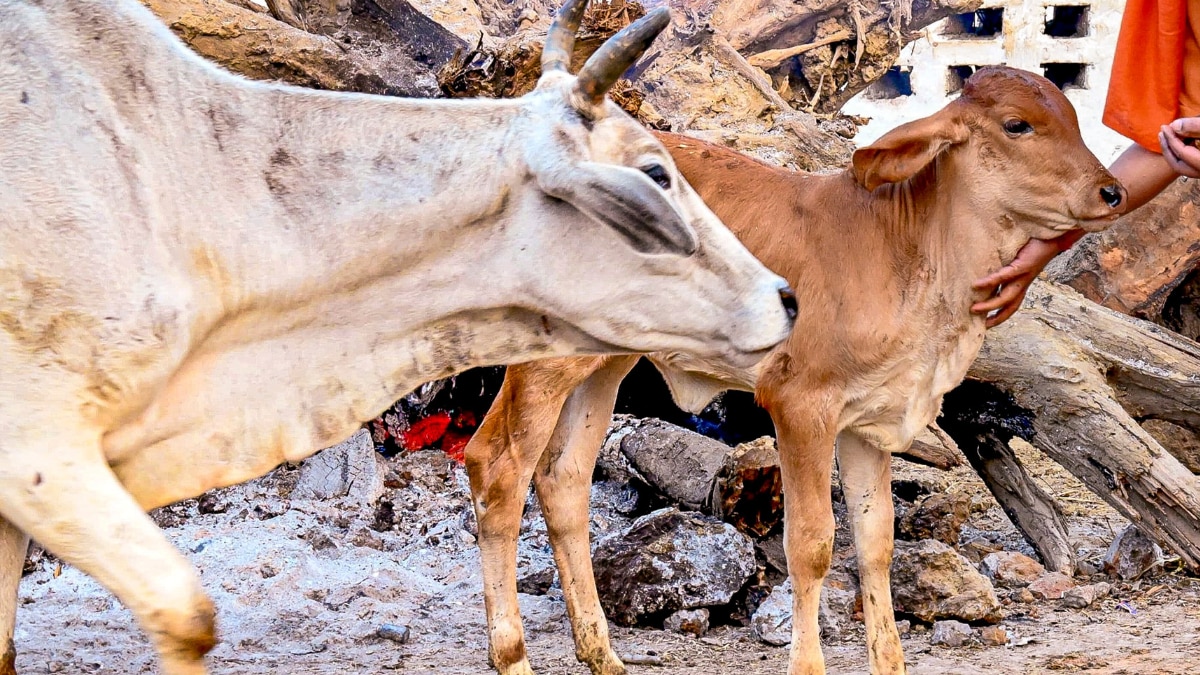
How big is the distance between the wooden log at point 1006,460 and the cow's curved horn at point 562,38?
2579 mm

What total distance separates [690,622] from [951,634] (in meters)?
0.83

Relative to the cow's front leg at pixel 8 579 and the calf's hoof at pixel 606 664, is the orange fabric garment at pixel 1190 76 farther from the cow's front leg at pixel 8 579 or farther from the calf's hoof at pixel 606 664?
the cow's front leg at pixel 8 579

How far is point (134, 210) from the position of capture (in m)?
2.37

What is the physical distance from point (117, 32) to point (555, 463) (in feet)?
7.23

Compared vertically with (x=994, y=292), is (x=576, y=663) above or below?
below

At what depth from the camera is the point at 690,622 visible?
4.36 m

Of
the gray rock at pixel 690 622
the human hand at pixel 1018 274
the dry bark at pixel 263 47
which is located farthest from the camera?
the dry bark at pixel 263 47

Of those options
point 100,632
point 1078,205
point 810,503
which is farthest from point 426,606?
point 1078,205

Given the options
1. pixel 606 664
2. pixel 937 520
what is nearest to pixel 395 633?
pixel 606 664

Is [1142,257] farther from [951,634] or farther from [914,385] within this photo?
[914,385]

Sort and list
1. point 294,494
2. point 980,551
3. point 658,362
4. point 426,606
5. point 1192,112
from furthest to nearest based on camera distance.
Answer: point 294,494
point 980,551
point 426,606
point 658,362
point 1192,112

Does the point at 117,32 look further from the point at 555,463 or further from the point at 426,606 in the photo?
the point at 426,606

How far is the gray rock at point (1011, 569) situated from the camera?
4.69 metres

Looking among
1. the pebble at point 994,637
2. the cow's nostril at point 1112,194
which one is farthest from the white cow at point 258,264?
the pebble at point 994,637
